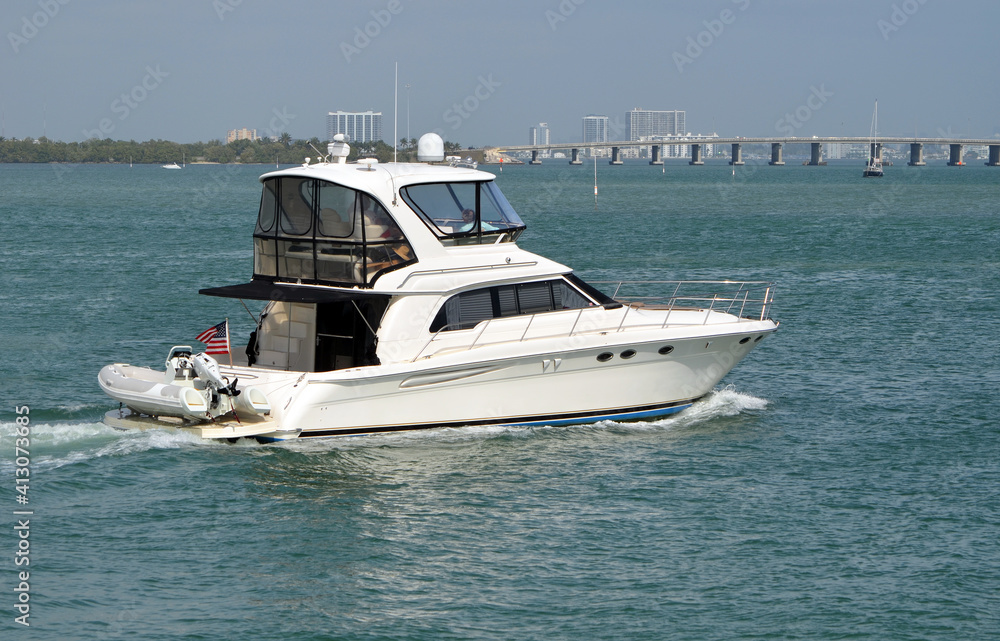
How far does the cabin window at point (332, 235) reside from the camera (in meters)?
16.5

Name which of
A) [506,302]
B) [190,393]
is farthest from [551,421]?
[190,393]

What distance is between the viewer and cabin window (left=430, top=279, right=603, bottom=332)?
16.7 metres

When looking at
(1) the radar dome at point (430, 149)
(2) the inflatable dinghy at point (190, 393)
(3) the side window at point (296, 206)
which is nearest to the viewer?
(2) the inflatable dinghy at point (190, 393)

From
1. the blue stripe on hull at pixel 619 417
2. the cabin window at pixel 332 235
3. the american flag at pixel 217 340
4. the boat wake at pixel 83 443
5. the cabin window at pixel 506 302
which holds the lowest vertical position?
the boat wake at pixel 83 443

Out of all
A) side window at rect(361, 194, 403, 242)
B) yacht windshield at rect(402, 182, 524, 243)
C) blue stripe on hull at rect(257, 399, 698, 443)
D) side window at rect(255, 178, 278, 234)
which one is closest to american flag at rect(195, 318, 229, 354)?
side window at rect(255, 178, 278, 234)

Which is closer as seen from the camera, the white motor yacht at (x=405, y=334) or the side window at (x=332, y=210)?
the white motor yacht at (x=405, y=334)

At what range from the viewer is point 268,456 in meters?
15.6

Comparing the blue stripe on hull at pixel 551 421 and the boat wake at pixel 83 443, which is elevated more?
the blue stripe on hull at pixel 551 421

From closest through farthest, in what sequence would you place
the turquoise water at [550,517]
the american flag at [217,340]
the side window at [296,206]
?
the turquoise water at [550,517]
the side window at [296,206]
the american flag at [217,340]

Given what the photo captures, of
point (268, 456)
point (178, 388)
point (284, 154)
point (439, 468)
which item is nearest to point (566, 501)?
point (439, 468)

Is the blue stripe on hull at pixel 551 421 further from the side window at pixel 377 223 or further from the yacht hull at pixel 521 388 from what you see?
the side window at pixel 377 223

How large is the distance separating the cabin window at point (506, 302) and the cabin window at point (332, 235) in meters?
0.97

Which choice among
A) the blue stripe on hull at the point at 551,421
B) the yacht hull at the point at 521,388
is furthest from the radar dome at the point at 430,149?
the blue stripe on hull at the point at 551,421

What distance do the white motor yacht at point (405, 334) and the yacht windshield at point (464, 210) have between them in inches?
0.9
